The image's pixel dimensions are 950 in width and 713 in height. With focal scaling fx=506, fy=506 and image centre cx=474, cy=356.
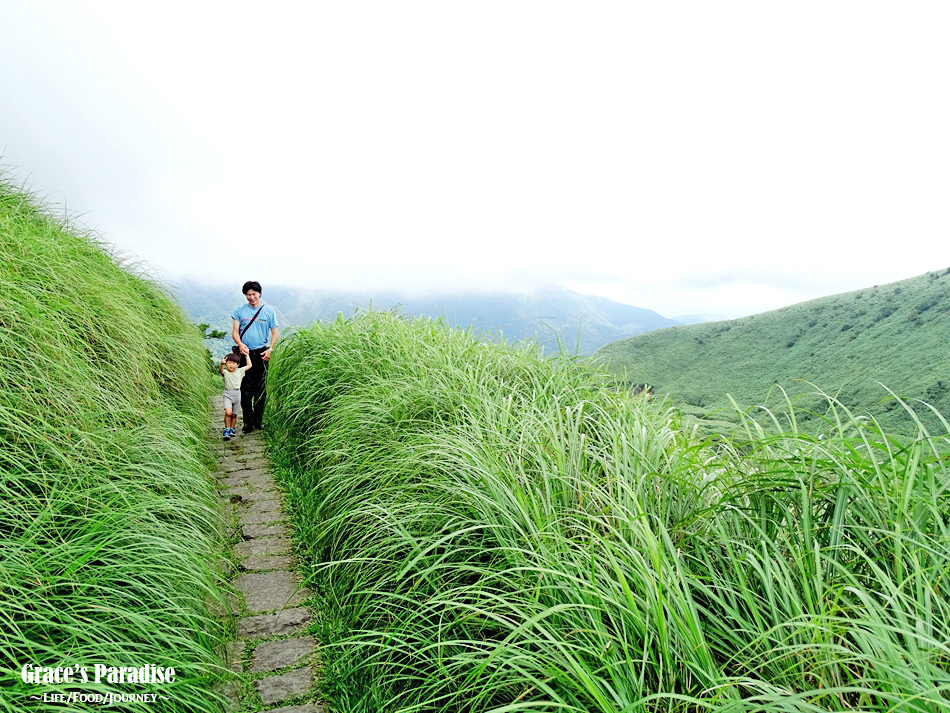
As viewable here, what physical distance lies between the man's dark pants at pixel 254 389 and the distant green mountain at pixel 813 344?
30.2 m

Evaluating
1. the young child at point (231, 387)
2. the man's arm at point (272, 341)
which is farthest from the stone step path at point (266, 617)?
the man's arm at point (272, 341)

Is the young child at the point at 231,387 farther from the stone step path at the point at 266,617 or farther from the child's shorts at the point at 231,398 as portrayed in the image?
the stone step path at the point at 266,617

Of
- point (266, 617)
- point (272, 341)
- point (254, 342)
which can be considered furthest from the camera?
point (272, 341)

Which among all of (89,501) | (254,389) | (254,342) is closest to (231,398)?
(254,389)

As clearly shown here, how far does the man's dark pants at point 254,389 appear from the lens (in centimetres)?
529

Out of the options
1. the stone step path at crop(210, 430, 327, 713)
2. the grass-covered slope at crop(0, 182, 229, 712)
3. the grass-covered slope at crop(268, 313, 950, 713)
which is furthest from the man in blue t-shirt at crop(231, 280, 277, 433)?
the grass-covered slope at crop(268, 313, 950, 713)

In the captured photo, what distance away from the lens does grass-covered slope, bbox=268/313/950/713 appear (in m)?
1.29

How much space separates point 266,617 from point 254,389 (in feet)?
11.1

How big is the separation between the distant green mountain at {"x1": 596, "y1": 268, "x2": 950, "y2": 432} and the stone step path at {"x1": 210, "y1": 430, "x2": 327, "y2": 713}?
31.9 m

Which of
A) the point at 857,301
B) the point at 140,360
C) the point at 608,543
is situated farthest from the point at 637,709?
the point at 857,301

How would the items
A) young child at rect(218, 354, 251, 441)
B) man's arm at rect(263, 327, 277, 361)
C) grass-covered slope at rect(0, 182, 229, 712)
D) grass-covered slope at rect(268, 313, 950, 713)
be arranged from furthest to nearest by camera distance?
man's arm at rect(263, 327, 277, 361), young child at rect(218, 354, 251, 441), grass-covered slope at rect(0, 182, 229, 712), grass-covered slope at rect(268, 313, 950, 713)

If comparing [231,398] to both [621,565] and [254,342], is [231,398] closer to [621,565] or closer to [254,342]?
[254,342]

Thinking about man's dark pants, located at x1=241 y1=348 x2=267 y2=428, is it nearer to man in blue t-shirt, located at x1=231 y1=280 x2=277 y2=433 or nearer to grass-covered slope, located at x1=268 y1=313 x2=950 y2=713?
man in blue t-shirt, located at x1=231 y1=280 x2=277 y2=433

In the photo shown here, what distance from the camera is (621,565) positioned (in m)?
1.68
